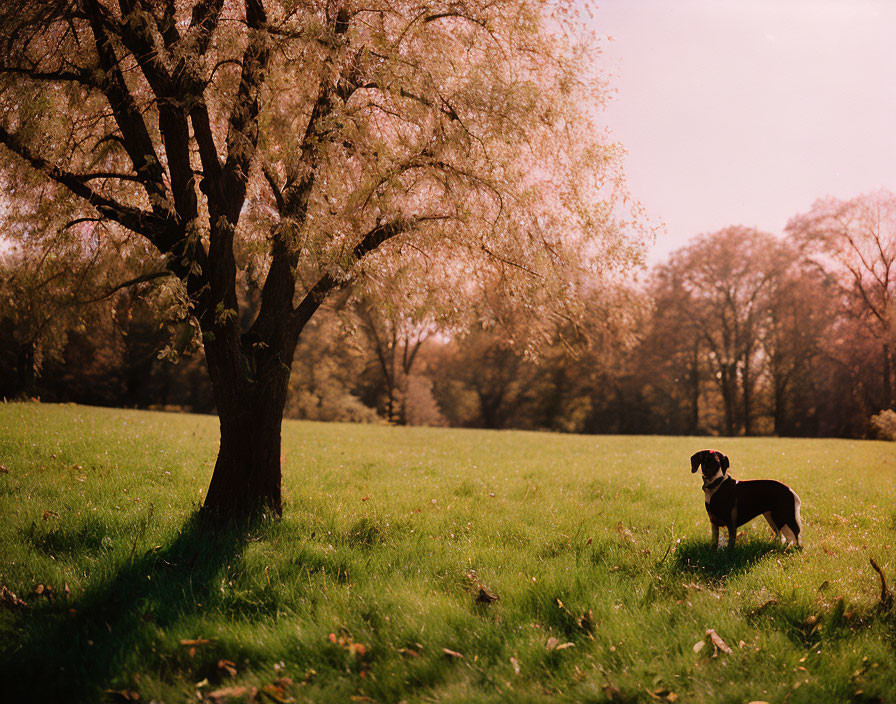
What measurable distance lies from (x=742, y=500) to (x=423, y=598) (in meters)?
3.52

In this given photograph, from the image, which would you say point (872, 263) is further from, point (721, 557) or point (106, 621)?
point (106, 621)

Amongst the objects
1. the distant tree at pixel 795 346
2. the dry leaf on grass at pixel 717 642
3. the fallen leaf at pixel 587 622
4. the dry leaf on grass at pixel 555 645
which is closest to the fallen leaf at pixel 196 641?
the dry leaf on grass at pixel 555 645

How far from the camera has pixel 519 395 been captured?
49.9 m

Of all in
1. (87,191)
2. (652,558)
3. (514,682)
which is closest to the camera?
(514,682)

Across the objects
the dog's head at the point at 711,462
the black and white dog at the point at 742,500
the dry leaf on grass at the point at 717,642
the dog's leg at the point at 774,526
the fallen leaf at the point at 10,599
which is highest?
the dog's head at the point at 711,462

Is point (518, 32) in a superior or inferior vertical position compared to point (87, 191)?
superior

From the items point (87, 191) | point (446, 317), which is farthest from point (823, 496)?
point (87, 191)

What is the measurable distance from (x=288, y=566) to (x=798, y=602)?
4.67m

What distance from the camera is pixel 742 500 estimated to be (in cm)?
553

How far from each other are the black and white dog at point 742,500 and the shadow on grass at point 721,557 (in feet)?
0.52

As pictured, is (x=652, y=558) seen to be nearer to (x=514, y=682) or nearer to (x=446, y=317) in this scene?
(x=514, y=682)

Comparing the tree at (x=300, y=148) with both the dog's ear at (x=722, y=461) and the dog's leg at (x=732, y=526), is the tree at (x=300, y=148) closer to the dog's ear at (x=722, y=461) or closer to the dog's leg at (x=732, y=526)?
the dog's ear at (x=722, y=461)

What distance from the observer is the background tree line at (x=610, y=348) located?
711cm

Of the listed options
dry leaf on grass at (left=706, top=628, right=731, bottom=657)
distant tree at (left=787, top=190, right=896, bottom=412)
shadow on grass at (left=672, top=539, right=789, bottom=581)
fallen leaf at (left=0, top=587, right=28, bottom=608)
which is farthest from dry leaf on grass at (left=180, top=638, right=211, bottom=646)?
distant tree at (left=787, top=190, right=896, bottom=412)
